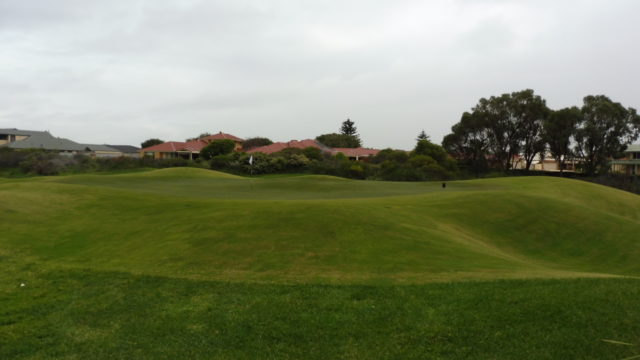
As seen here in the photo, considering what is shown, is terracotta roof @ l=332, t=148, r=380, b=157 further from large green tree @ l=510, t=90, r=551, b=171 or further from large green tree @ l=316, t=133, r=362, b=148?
large green tree @ l=510, t=90, r=551, b=171

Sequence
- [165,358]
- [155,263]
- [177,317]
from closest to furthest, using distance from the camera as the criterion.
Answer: [165,358]
[177,317]
[155,263]

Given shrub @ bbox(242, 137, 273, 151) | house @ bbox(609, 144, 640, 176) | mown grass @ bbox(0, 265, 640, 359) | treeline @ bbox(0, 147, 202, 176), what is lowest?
mown grass @ bbox(0, 265, 640, 359)

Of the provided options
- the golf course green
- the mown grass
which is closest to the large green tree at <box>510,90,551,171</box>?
the golf course green

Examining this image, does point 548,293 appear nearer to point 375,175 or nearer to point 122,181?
point 122,181

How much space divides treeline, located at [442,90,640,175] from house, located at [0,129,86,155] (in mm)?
86602

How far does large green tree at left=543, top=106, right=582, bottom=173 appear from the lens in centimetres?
7631

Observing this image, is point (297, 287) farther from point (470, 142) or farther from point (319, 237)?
point (470, 142)

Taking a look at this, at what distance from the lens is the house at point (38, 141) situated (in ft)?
337

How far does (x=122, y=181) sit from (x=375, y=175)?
1504 inches

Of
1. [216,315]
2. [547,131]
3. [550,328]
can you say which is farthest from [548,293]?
[547,131]

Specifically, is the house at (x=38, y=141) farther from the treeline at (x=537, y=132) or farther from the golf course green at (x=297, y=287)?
the golf course green at (x=297, y=287)

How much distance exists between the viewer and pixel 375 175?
68.2m

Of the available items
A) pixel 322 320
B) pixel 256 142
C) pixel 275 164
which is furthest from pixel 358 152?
pixel 322 320

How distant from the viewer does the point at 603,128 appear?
75.4 m
